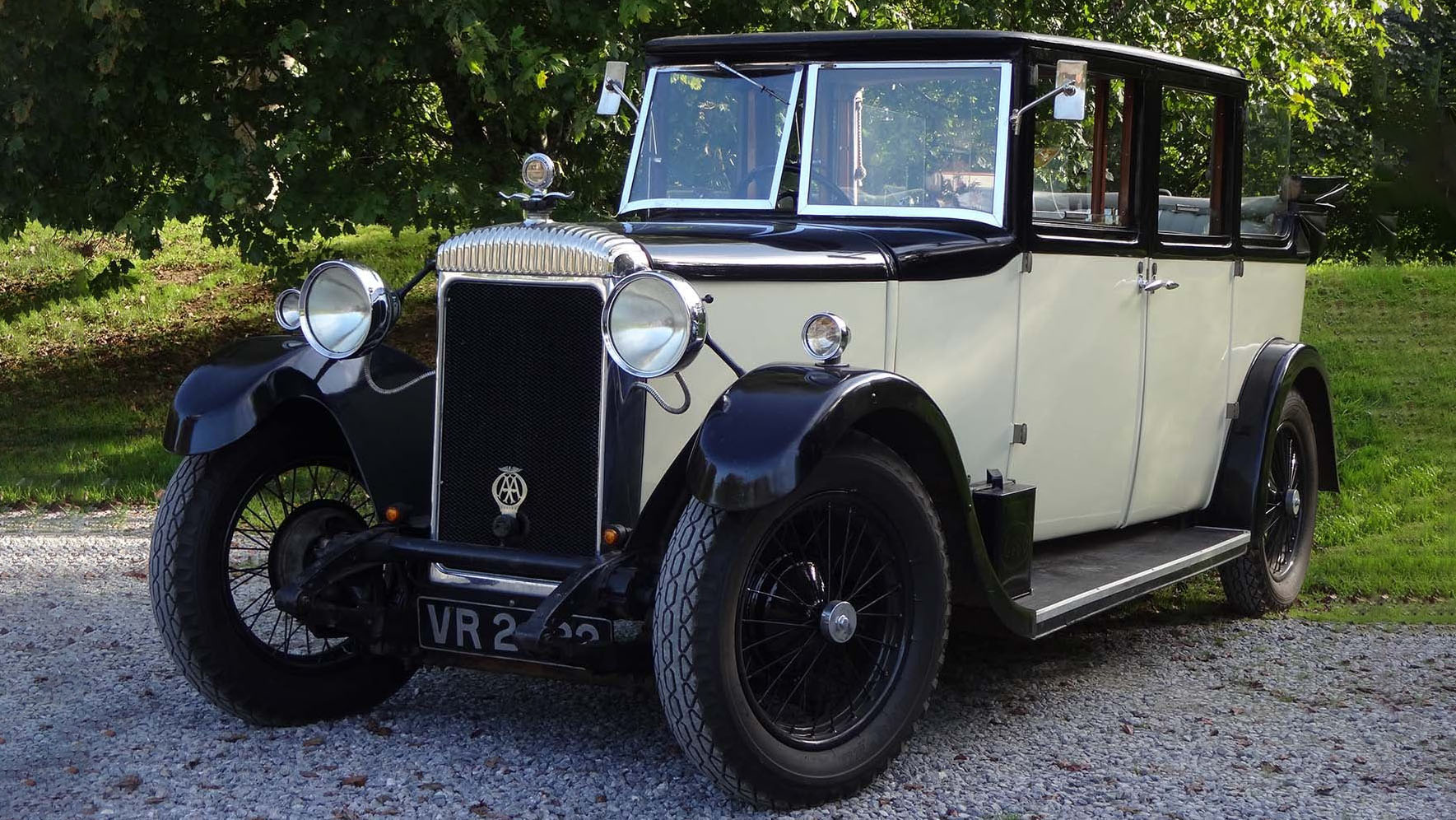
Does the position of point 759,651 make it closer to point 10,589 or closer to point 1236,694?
point 1236,694

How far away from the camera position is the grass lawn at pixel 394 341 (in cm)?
720

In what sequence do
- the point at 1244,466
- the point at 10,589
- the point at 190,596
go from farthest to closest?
the point at 10,589, the point at 1244,466, the point at 190,596

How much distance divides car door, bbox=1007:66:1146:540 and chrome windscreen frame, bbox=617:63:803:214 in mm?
807

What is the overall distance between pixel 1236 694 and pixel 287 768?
10.2 feet

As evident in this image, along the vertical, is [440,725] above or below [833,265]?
below

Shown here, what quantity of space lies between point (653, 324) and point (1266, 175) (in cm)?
362

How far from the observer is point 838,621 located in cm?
389

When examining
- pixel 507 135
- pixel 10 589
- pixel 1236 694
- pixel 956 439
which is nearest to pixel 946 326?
pixel 956 439

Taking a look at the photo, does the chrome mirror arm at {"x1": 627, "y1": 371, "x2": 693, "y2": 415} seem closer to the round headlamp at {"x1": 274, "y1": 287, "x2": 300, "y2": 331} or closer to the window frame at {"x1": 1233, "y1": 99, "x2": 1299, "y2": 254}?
the round headlamp at {"x1": 274, "y1": 287, "x2": 300, "y2": 331}

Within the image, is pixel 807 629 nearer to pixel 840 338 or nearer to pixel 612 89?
pixel 840 338

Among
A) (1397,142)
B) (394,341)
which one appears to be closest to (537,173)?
(1397,142)

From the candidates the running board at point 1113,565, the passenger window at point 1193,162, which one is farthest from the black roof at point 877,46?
the running board at point 1113,565

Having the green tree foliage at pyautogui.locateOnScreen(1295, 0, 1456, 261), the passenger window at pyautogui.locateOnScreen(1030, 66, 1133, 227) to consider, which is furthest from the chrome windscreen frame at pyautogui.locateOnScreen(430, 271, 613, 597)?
the green tree foliage at pyautogui.locateOnScreen(1295, 0, 1456, 261)

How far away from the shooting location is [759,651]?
155 inches
